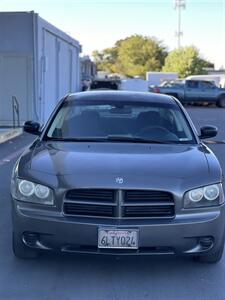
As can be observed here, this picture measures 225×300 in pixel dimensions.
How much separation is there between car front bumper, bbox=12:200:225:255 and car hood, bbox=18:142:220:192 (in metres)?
0.28

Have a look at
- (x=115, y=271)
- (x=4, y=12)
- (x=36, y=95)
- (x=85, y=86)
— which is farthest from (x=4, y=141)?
(x=85, y=86)

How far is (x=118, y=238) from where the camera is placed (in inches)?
176

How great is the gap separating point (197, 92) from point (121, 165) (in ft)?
102

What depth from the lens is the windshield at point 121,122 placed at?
5918 millimetres

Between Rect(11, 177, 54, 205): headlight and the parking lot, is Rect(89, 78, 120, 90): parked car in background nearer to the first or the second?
the parking lot

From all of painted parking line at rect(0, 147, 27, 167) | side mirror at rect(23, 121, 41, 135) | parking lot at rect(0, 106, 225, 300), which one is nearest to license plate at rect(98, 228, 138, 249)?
parking lot at rect(0, 106, 225, 300)

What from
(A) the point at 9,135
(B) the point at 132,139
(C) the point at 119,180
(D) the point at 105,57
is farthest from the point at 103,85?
(D) the point at 105,57

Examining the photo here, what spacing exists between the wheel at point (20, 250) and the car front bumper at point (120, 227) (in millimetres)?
111

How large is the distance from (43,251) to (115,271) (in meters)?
0.68

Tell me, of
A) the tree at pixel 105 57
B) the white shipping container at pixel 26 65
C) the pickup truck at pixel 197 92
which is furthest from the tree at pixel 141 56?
the white shipping container at pixel 26 65

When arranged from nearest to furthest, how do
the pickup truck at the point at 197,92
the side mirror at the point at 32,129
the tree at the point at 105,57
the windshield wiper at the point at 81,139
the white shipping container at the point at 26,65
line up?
the windshield wiper at the point at 81,139 → the side mirror at the point at 32,129 → the white shipping container at the point at 26,65 → the pickup truck at the point at 197,92 → the tree at the point at 105,57

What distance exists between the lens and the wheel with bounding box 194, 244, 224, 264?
4923 mm

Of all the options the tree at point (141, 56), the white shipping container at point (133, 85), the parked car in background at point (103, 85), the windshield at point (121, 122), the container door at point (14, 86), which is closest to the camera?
the windshield at point (121, 122)

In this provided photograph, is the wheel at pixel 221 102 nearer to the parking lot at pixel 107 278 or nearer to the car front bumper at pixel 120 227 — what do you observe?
the parking lot at pixel 107 278
